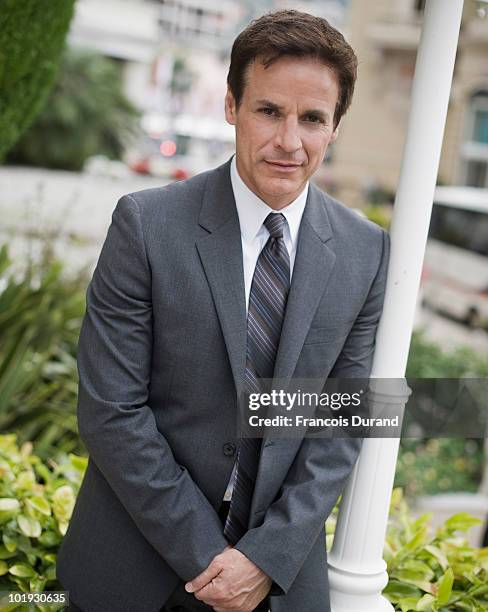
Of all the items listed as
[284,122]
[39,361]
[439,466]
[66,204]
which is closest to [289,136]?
[284,122]

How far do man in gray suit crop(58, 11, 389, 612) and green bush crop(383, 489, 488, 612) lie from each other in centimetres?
41

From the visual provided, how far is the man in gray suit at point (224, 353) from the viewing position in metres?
1.81

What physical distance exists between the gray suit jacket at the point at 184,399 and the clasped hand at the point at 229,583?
3 centimetres

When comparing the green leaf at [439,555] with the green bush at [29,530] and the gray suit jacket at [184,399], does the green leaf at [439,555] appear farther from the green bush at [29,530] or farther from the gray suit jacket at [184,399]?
the green bush at [29,530]

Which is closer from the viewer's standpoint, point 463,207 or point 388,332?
point 388,332

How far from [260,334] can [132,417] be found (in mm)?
336

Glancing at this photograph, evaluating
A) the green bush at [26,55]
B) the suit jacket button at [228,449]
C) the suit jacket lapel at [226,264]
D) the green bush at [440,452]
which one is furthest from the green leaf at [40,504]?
the green bush at [440,452]

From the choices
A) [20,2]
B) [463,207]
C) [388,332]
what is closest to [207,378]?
[388,332]

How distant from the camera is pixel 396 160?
2720cm

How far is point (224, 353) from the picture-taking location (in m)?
1.86

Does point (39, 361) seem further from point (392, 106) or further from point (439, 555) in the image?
point (392, 106)

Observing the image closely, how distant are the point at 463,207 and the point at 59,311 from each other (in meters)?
8.73

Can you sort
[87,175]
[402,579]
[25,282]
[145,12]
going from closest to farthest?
[402,579] → [25,282] → [87,175] → [145,12]

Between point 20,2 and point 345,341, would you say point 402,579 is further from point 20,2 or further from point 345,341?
point 20,2
